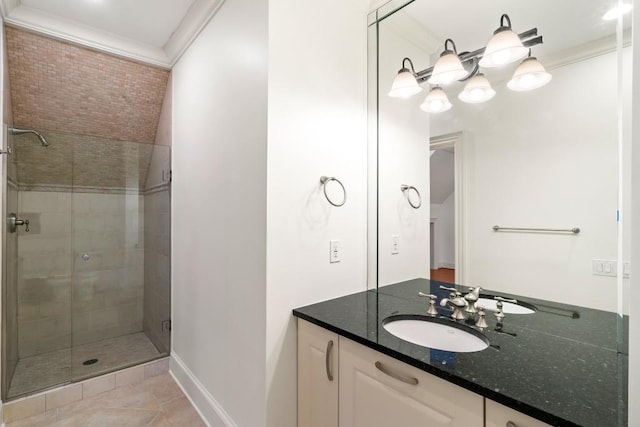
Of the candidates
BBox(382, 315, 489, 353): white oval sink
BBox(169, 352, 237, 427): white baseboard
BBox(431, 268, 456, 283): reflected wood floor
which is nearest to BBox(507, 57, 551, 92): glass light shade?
BBox(431, 268, 456, 283): reflected wood floor

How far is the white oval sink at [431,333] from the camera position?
4.20 ft

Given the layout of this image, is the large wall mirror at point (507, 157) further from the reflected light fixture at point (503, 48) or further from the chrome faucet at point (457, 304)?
the chrome faucet at point (457, 304)

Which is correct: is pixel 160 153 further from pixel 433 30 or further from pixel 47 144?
pixel 433 30

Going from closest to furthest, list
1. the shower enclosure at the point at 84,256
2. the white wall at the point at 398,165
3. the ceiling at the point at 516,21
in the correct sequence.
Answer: the ceiling at the point at 516,21, the white wall at the point at 398,165, the shower enclosure at the point at 84,256

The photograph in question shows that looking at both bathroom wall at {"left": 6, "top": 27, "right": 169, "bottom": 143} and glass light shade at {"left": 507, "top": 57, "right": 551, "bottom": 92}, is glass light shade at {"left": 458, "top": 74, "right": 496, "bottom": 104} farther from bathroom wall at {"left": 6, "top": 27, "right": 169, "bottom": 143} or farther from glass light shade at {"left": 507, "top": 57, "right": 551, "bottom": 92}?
bathroom wall at {"left": 6, "top": 27, "right": 169, "bottom": 143}

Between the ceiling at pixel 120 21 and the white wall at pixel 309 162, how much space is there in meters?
0.73

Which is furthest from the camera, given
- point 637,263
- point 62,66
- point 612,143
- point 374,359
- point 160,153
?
point 160,153

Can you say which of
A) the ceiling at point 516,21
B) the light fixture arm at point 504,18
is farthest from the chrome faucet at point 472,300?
the light fixture arm at point 504,18

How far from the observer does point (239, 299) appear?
5.39ft

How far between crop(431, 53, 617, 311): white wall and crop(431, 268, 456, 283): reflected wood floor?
7 centimetres

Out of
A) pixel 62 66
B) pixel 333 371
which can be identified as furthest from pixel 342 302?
pixel 62 66

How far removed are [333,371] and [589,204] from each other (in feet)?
3.96

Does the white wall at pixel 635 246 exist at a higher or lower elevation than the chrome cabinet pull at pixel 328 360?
higher

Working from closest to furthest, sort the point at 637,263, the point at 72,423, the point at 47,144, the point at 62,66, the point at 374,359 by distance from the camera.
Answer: the point at 637,263
the point at 374,359
the point at 72,423
the point at 62,66
the point at 47,144
